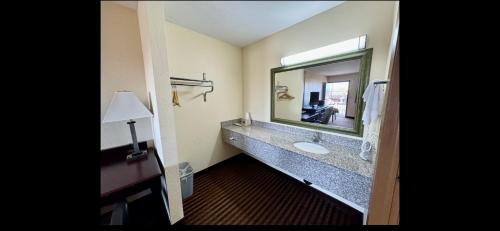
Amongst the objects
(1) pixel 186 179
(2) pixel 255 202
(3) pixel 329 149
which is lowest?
(2) pixel 255 202

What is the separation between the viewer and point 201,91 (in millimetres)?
1195

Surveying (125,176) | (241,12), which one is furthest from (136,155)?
(241,12)

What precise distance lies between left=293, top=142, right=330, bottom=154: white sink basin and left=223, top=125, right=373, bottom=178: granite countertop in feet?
0.13

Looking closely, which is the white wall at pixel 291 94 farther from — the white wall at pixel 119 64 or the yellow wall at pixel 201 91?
the white wall at pixel 119 64

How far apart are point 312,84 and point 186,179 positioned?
135 cm

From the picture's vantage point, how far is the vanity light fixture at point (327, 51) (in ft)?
2.74

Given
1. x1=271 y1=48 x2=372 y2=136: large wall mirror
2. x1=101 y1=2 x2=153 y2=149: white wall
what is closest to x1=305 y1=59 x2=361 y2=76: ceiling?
x1=271 y1=48 x2=372 y2=136: large wall mirror

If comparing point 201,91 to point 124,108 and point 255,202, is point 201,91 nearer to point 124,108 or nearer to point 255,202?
point 124,108

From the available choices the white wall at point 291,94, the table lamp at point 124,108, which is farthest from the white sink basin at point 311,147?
the table lamp at point 124,108

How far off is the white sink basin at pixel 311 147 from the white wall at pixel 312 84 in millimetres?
391

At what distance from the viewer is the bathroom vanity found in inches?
32.5
